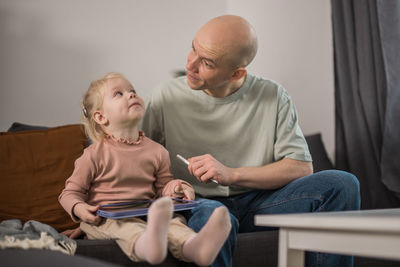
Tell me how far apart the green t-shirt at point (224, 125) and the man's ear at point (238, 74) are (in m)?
0.05

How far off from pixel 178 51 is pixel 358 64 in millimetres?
891

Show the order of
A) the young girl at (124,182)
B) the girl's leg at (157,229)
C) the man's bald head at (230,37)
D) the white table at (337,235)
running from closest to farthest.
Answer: the white table at (337,235) < the girl's leg at (157,229) < the young girl at (124,182) < the man's bald head at (230,37)

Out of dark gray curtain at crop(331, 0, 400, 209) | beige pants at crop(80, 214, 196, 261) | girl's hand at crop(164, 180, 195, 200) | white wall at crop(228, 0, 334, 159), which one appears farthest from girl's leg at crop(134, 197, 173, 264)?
white wall at crop(228, 0, 334, 159)

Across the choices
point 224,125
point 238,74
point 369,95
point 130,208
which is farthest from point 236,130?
point 369,95

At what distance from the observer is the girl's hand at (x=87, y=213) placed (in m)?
1.36

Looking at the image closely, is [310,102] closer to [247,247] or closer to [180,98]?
[180,98]

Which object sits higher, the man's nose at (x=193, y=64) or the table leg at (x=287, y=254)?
the man's nose at (x=193, y=64)

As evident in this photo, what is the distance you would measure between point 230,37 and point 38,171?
31.5 inches

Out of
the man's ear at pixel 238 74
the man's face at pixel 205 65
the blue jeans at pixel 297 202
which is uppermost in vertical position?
the man's face at pixel 205 65

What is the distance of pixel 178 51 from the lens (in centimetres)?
252

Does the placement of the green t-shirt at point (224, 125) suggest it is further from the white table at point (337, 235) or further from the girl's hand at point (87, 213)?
the white table at point (337, 235)

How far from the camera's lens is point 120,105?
162 cm

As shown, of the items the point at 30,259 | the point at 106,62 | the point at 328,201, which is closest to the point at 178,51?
the point at 106,62

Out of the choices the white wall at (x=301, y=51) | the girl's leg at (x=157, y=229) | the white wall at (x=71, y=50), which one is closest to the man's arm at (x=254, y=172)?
the girl's leg at (x=157, y=229)
